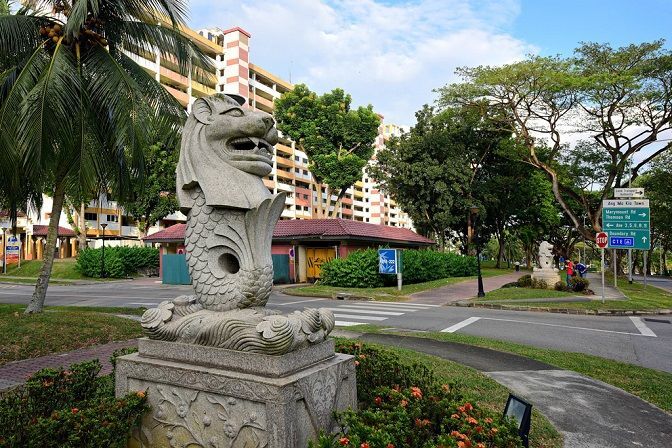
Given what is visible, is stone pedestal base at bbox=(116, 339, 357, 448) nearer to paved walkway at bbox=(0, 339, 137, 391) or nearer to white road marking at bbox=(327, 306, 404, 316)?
paved walkway at bbox=(0, 339, 137, 391)

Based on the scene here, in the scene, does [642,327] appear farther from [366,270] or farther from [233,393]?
[233,393]

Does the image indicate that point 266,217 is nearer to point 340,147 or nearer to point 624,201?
point 624,201

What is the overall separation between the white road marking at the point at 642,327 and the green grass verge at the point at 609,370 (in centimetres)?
416

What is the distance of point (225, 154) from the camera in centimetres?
460

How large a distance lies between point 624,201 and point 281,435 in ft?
68.8

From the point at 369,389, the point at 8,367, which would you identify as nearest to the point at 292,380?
the point at 369,389

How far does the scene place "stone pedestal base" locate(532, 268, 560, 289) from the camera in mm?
21938

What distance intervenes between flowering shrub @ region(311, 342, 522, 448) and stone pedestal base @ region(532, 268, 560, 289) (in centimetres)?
1999

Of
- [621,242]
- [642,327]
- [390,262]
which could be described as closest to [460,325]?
[642,327]

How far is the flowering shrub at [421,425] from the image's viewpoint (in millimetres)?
3047

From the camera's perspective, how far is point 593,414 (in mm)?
5109

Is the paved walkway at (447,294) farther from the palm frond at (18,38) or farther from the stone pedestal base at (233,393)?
the palm frond at (18,38)

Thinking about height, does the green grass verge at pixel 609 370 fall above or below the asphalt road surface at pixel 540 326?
above

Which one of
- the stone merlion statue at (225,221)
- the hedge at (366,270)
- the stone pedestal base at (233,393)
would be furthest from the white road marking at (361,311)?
the stone merlion statue at (225,221)
